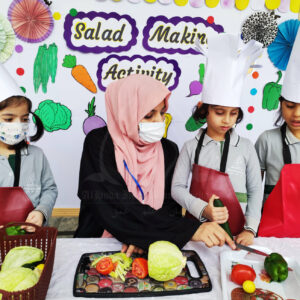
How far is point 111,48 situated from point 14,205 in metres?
1.22

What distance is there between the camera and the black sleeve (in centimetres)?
88

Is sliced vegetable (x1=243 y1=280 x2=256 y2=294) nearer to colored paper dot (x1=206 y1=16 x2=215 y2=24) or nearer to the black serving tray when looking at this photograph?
the black serving tray

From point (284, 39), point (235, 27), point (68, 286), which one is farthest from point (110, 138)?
point (284, 39)

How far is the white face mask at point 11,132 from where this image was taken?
1.02 metres

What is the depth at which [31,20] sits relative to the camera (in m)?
1.82

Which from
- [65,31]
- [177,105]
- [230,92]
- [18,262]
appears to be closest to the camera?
[18,262]

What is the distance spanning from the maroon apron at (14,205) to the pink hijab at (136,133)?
339 millimetres

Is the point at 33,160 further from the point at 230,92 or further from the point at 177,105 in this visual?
the point at 177,105

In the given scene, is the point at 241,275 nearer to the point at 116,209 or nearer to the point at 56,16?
the point at 116,209

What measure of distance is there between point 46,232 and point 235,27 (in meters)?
1.73

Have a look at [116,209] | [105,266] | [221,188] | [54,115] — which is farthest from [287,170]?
[54,115]

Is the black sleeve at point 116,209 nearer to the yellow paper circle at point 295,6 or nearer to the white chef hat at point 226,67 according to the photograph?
the white chef hat at point 226,67

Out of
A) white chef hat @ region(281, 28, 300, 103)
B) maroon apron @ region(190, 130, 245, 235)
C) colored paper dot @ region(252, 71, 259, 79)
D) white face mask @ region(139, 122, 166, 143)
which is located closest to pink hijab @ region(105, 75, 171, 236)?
white face mask @ region(139, 122, 166, 143)

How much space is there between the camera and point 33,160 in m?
1.12
